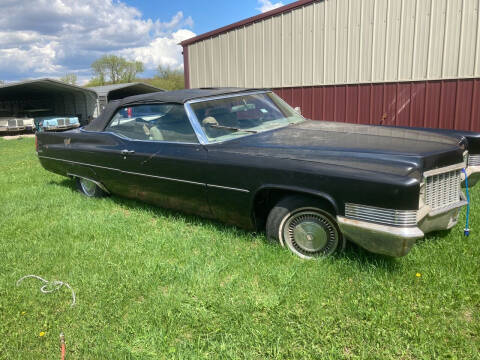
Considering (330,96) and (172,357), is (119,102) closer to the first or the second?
(172,357)

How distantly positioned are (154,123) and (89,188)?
192 centimetres

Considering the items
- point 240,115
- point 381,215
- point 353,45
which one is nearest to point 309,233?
point 381,215

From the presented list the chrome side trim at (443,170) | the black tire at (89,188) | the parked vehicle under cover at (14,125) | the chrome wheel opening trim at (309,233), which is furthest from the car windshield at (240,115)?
the parked vehicle under cover at (14,125)

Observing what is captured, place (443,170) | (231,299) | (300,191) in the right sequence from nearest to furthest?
(231,299) < (443,170) < (300,191)

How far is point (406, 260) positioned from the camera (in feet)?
10.3

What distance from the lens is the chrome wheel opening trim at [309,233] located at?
3129 mm

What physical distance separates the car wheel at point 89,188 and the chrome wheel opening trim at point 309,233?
3.15 m

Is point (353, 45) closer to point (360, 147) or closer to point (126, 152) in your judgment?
point (126, 152)

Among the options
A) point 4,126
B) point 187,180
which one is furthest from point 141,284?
point 4,126

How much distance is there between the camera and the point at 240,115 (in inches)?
162

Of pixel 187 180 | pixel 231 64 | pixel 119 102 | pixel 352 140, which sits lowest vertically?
pixel 187 180

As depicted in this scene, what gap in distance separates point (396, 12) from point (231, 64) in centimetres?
444

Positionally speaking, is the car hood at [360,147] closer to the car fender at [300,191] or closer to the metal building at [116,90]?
the car fender at [300,191]

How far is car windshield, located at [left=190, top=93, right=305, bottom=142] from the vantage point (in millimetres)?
3889
